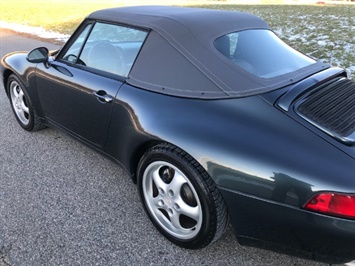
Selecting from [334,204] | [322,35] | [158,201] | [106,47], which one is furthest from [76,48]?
[322,35]

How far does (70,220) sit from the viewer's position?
264 centimetres

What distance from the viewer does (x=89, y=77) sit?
2855 millimetres

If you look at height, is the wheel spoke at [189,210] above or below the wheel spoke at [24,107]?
above

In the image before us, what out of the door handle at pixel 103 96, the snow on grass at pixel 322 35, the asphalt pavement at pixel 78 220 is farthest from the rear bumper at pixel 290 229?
the snow on grass at pixel 322 35

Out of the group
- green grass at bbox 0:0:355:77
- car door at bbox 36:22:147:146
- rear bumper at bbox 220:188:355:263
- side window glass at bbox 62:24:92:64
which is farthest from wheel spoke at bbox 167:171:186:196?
green grass at bbox 0:0:355:77

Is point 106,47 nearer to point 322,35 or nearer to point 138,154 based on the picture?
point 138,154

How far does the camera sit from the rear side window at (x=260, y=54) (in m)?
2.37

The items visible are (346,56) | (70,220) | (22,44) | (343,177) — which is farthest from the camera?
(22,44)

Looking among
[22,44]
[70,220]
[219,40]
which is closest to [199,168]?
[219,40]

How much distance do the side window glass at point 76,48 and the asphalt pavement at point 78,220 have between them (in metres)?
0.99

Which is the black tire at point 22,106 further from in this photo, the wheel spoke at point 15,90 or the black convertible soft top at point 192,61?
→ the black convertible soft top at point 192,61

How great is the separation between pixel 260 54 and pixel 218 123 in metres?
0.77

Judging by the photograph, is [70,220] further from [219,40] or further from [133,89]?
[219,40]

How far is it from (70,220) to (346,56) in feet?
19.8
